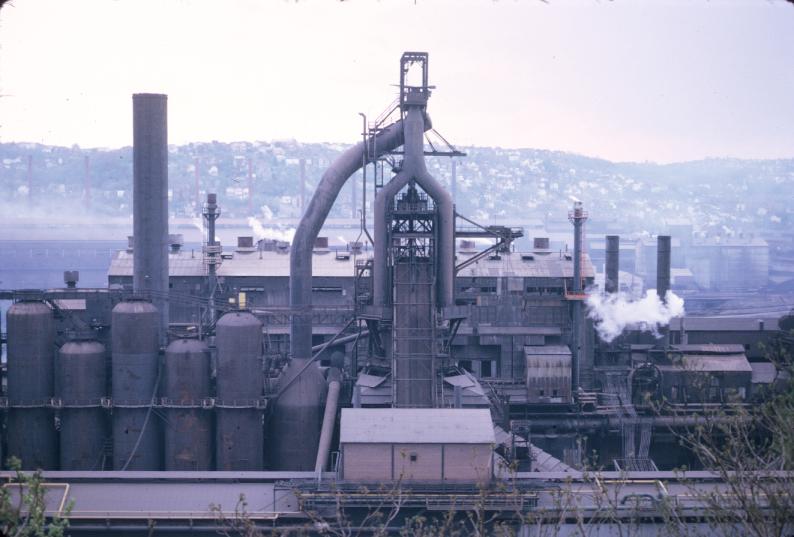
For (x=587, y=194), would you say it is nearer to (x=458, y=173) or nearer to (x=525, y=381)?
(x=458, y=173)

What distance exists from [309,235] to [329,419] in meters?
7.38

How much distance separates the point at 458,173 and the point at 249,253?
10894 cm

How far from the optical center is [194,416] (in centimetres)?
3394

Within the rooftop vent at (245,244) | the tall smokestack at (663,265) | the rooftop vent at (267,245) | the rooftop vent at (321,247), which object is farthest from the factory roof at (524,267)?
the rooftop vent at (245,244)

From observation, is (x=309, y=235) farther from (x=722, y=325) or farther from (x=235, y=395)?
(x=722, y=325)

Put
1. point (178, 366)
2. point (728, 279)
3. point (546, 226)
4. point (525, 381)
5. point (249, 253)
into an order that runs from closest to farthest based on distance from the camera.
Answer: point (178, 366), point (525, 381), point (249, 253), point (728, 279), point (546, 226)

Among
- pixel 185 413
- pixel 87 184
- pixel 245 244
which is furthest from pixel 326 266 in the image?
pixel 87 184

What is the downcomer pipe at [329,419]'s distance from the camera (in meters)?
32.1

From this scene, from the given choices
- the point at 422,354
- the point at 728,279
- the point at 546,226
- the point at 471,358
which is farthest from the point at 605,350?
the point at 546,226

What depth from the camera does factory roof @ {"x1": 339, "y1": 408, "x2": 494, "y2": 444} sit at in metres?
28.3

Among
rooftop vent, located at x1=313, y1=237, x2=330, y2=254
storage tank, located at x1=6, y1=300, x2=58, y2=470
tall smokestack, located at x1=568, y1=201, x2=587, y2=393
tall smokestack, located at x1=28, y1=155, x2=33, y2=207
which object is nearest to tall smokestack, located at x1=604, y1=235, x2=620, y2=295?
tall smokestack, located at x1=568, y1=201, x2=587, y2=393

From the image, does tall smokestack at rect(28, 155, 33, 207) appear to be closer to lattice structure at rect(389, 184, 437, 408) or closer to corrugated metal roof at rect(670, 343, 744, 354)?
lattice structure at rect(389, 184, 437, 408)

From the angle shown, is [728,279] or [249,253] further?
[728,279]

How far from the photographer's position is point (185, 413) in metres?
33.9
